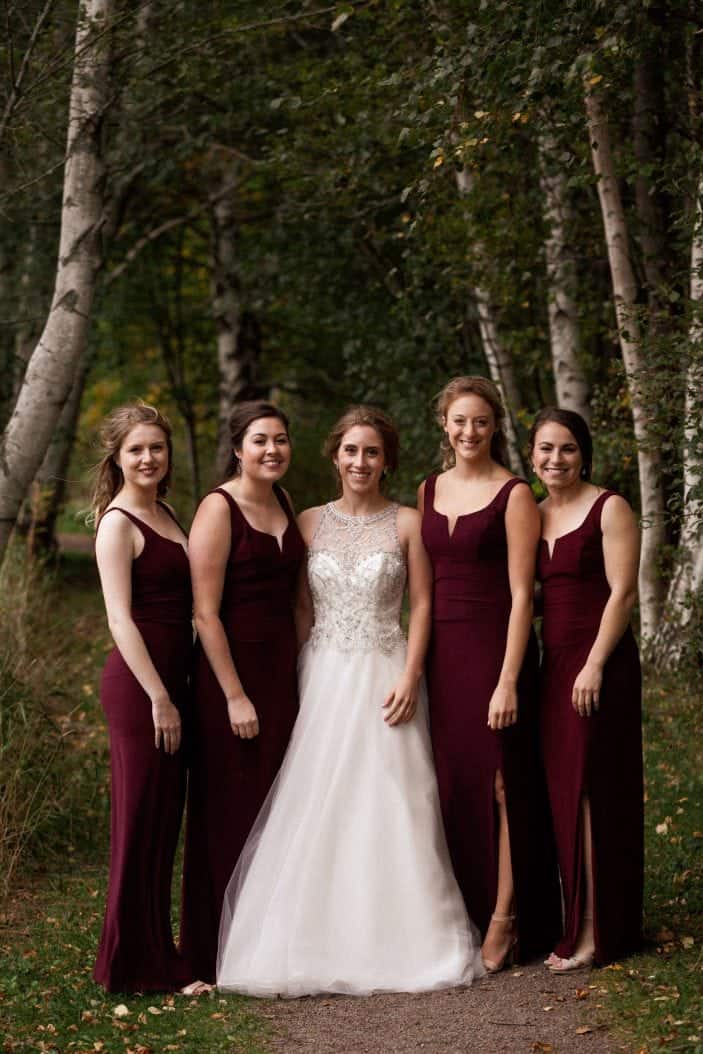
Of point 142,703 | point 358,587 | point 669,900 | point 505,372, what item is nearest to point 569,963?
point 669,900

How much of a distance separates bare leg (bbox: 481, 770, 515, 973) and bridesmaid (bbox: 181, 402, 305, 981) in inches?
36.7

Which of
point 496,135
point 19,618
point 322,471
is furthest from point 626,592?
point 322,471

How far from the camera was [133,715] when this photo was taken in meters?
5.30

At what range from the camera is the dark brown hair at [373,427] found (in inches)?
225

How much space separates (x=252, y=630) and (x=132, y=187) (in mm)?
12386

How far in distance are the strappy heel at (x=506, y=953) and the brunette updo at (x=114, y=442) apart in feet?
7.46

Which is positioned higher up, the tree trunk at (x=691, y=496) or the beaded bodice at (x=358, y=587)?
the tree trunk at (x=691, y=496)

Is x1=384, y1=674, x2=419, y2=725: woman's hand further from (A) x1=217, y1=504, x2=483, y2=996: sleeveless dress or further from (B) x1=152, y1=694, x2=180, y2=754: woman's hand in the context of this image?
(B) x1=152, y1=694, x2=180, y2=754: woman's hand

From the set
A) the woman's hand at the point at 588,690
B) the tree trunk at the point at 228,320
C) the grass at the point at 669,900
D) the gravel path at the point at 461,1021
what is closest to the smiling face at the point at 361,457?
the woman's hand at the point at 588,690

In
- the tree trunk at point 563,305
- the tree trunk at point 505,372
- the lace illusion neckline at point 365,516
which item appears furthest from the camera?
the tree trunk at point 505,372

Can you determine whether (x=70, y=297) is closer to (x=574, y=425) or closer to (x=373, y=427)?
(x=373, y=427)

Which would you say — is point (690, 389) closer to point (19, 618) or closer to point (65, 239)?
point (65, 239)

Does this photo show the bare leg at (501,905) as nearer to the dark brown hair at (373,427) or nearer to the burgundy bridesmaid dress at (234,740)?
the burgundy bridesmaid dress at (234,740)

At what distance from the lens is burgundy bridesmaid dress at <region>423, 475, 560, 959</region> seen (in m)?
5.56
